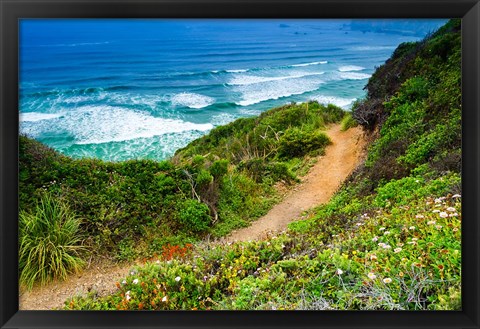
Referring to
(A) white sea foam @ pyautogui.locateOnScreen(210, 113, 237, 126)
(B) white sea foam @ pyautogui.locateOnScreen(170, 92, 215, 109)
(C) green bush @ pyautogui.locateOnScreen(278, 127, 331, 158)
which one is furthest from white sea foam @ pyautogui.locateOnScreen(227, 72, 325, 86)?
(C) green bush @ pyautogui.locateOnScreen(278, 127, 331, 158)

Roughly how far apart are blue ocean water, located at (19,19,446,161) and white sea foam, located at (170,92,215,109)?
21mm

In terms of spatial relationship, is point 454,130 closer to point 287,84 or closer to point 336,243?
point 336,243

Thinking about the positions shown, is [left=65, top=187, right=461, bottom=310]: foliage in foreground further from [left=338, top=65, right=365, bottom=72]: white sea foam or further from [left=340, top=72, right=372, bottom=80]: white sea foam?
[left=340, top=72, right=372, bottom=80]: white sea foam

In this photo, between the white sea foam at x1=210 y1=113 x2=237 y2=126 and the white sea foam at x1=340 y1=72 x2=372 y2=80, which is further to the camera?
the white sea foam at x1=340 y1=72 x2=372 y2=80

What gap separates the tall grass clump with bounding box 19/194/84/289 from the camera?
4016 mm

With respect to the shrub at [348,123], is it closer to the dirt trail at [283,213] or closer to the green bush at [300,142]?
the dirt trail at [283,213]

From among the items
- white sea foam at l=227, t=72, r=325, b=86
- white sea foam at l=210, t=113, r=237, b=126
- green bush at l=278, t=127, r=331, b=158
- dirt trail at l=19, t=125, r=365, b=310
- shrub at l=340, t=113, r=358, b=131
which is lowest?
dirt trail at l=19, t=125, r=365, b=310

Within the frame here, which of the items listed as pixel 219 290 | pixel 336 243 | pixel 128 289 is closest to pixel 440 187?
pixel 336 243

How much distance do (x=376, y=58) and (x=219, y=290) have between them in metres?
7.57

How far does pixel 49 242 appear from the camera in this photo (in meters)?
4.36
